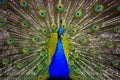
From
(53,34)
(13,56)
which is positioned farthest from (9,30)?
(53,34)

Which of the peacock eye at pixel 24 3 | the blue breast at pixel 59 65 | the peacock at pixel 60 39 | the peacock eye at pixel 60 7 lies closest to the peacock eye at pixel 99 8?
the peacock at pixel 60 39

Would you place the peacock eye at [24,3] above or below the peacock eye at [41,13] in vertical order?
above

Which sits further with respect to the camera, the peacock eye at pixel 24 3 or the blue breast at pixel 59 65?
the blue breast at pixel 59 65

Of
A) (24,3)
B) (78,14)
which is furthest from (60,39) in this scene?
(24,3)

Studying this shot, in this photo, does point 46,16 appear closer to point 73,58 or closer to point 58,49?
point 58,49

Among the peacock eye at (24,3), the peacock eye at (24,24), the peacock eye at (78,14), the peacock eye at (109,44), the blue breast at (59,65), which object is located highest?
the peacock eye at (24,3)

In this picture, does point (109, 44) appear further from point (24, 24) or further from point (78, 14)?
point (24, 24)

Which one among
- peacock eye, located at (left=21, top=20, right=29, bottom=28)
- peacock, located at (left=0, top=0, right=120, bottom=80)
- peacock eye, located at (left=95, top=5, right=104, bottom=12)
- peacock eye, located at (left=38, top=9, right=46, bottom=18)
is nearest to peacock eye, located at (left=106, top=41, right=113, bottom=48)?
peacock, located at (left=0, top=0, right=120, bottom=80)

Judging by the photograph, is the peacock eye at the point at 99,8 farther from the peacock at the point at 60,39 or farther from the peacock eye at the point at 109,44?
the peacock eye at the point at 109,44
